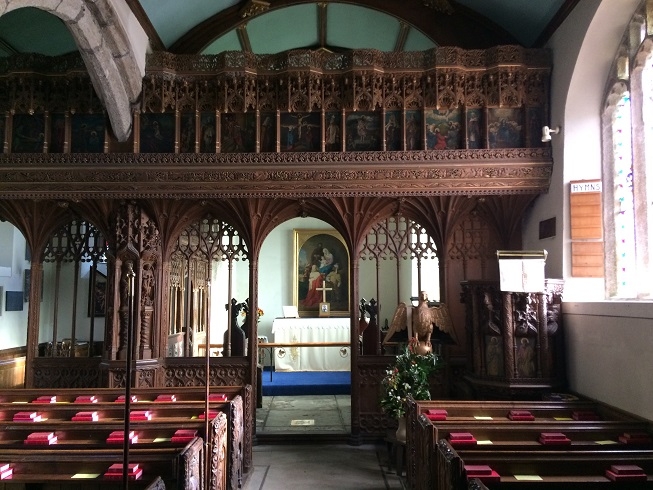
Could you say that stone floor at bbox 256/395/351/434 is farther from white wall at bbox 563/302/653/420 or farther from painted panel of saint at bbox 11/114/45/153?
painted panel of saint at bbox 11/114/45/153

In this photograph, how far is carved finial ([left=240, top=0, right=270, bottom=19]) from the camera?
6949mm

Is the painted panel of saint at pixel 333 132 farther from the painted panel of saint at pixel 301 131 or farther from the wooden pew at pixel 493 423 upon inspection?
the wooden pew at pixel 493 423

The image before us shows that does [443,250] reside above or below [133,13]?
below

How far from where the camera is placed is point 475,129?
6.24 m

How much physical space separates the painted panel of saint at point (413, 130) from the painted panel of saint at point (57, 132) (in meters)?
4.14

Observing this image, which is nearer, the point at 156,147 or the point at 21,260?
the point at 156,147

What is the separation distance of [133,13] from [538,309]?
18.0 ft

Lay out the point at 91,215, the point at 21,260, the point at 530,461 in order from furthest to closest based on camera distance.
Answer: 1. the point at 21,260
2. the point at 91,215
3. the point at 530,461

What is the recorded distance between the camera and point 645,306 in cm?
392

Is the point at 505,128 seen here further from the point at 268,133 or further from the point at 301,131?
the point at 268,133

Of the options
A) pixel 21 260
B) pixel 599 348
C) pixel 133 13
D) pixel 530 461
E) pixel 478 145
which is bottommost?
pixel 530 461

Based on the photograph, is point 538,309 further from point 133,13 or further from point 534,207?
point 133,13

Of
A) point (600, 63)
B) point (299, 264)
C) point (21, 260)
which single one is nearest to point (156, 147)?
point (21, 260)

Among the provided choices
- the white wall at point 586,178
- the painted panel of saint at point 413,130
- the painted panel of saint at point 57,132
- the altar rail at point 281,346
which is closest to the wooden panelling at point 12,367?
the altar rail at point 281,346
